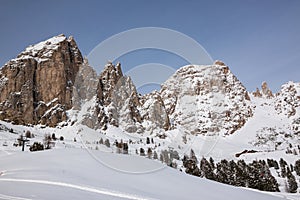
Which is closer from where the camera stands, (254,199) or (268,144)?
(254,199)

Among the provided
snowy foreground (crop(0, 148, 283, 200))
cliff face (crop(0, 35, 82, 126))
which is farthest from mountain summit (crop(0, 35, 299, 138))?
snowy foreground (crop(0, 148, 283, 200))

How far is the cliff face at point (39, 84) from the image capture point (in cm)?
14862

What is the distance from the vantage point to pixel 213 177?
5806 cm

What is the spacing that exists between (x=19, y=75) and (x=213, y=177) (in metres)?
144

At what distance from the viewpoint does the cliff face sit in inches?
5851

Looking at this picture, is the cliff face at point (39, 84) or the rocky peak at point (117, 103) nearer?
the cliff face at point (39, 84)

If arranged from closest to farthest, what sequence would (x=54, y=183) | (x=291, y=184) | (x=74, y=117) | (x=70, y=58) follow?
(x=54, y=183) < (x=291, y=184) < (x=74, y=117) < (x=70, y=58)

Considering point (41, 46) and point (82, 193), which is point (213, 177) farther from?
point (41, 46)

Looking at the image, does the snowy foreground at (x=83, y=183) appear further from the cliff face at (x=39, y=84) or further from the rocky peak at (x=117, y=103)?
the rocky peak at (x=117, y=103)

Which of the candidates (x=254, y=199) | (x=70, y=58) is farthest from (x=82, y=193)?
(x=70, y=58)

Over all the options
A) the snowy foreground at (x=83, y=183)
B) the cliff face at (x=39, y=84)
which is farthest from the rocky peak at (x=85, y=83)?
the snowy foreground at (x=83, y=183)

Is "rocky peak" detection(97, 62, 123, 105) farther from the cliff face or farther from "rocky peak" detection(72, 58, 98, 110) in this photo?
the cliff face

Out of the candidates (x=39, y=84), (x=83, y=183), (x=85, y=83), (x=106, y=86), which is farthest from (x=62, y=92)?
(x=83, y=183)

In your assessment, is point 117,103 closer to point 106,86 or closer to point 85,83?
point 106,86
